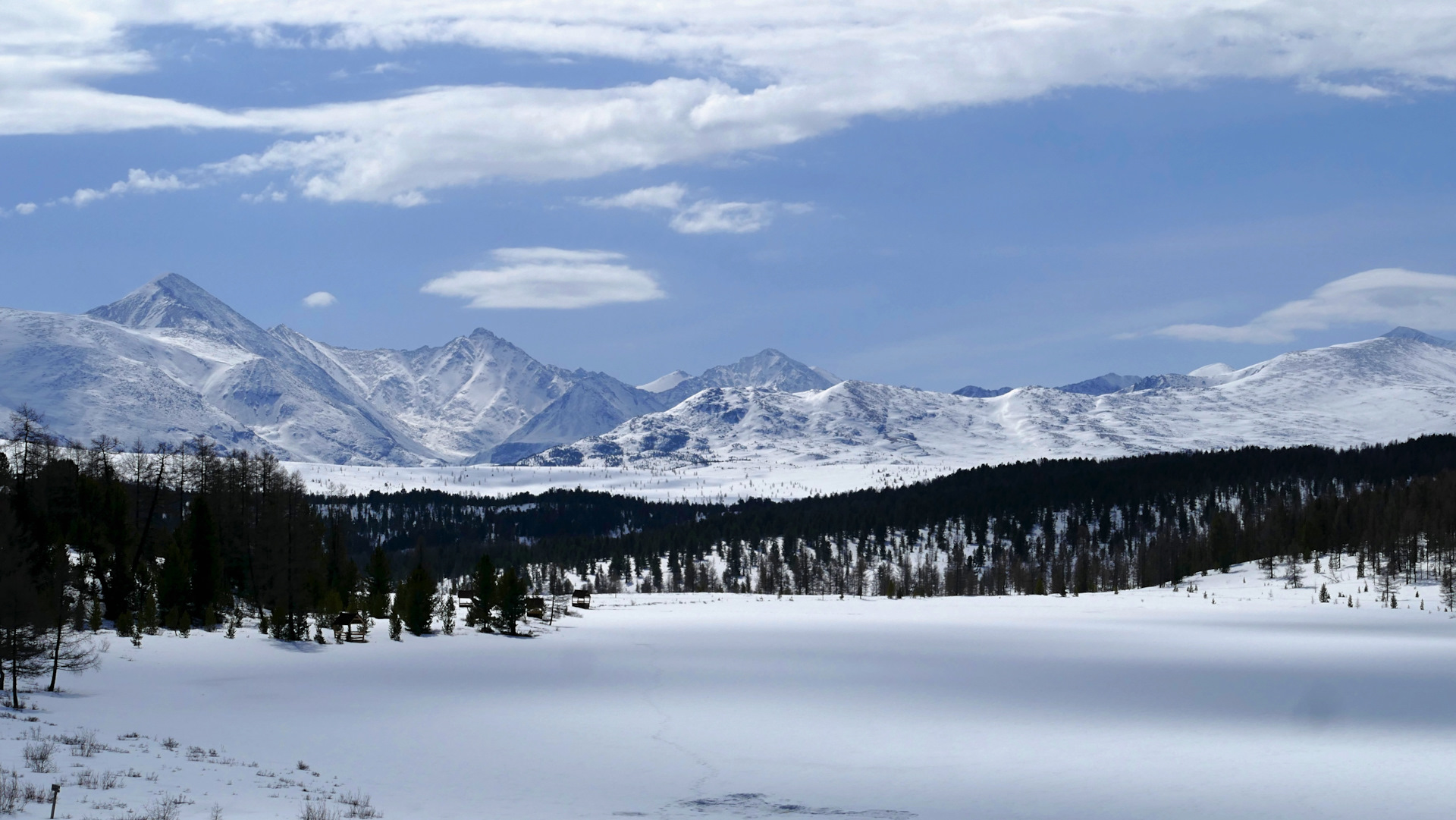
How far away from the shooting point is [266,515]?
69625 mm

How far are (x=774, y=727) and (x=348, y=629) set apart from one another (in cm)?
3901

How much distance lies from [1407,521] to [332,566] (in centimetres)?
10851

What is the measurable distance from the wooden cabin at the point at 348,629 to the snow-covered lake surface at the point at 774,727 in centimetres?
268

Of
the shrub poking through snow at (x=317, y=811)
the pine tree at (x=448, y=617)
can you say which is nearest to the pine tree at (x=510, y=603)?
the pine tree at (x=448, y=617)

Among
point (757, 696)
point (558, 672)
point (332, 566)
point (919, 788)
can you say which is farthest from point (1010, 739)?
point (332, 566)

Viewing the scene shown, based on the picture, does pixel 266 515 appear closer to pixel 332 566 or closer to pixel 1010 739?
pixel 332 566

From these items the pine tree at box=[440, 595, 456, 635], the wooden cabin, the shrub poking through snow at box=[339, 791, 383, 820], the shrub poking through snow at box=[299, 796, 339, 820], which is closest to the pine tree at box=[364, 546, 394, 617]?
the pine tree at box=[440, 595, 456, 635]

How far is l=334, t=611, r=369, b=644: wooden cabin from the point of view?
65812mm

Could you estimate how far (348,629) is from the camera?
67.7 m

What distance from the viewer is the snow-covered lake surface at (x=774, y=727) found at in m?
26.9

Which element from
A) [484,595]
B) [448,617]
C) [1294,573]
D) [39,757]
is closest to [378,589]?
[448,617]

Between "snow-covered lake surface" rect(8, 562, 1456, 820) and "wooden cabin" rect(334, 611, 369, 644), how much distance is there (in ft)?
8.78

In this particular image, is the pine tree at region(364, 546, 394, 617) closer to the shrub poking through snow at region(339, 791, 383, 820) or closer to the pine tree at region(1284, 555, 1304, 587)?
the shrub poking through snow at region(339, 791, 383, 820)

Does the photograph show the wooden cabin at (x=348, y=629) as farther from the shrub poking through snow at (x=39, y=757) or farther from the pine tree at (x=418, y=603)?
the shrub poking through snow at (x=39, y=757)
